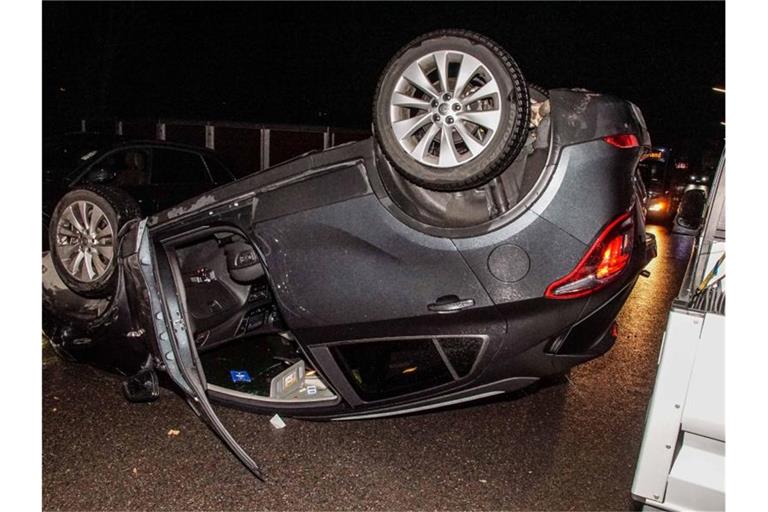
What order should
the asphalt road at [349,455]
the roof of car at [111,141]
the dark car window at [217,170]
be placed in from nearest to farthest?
the asphalt road at [349,455], the roof of car at [111,141], the dark car window at [217,170]

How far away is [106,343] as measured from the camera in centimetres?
364

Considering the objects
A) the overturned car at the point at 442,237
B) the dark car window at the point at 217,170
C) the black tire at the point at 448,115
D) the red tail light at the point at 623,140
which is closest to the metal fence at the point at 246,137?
the dark car window at the point at 217,170

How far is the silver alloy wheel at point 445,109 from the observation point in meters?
2.44

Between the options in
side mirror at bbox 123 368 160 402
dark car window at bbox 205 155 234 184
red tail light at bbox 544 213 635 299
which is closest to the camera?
red tail light at bbox 544 213 635 299

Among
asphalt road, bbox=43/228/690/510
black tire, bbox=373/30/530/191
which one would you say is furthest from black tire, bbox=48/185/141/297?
black tire, bbox=373/30/530/191

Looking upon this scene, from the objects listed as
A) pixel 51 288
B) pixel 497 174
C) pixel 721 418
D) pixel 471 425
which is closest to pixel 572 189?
pixel 497 174

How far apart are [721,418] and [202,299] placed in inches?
127

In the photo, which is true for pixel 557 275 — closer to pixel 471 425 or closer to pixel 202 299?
pixel 471 425

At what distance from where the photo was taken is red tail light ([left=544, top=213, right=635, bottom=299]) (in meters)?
2.50

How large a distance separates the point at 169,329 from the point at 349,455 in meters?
1.19

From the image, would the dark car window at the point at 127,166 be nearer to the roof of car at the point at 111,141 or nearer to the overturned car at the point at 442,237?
the roof of car at the point at 111,141

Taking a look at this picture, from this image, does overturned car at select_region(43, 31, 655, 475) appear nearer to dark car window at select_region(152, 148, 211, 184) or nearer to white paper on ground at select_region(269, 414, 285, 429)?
white paper on ground at select_region(269, 414, 285, 429)

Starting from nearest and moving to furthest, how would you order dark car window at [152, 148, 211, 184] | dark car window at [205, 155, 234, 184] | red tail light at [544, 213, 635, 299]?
red tail light at [544, 213, 635, 299] → dark car window at [152, 148, 211, 184] → dark car window at [205, 155, 234, 184]

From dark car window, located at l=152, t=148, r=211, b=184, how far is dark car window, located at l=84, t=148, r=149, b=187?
0.35 feet
